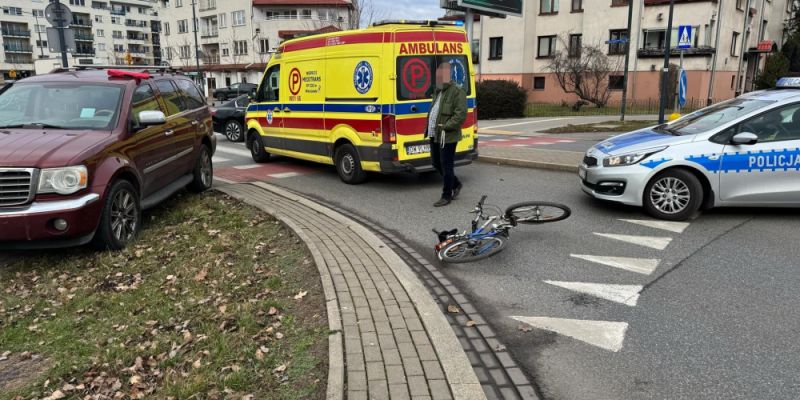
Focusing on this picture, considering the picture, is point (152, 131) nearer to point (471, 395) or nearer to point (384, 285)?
point (384, 285)

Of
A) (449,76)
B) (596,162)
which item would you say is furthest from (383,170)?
(596,162)

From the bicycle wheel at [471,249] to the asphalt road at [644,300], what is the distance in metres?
0.08

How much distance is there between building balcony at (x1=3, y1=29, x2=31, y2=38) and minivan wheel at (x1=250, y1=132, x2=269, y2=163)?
111 meters

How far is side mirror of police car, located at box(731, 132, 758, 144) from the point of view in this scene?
6645 mm

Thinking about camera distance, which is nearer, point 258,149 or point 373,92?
point 373,92

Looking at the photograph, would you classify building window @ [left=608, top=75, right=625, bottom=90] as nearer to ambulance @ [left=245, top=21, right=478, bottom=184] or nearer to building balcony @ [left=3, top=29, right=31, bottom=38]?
ambulance @ [left=245, top=21, right=478, bottom=184]

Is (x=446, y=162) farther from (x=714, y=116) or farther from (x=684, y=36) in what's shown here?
(x=684, y=36)

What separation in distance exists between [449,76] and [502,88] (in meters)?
16.7

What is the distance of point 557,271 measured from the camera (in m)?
5.37

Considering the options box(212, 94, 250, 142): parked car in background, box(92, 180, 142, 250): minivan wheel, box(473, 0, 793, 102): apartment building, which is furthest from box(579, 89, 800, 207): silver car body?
box(473, 0, 793, 102): apartment building

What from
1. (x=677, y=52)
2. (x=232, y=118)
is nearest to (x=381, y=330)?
(x=232, y=118)

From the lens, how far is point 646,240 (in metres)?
6.25

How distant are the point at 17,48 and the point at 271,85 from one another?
112 meters

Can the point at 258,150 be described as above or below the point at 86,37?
below
